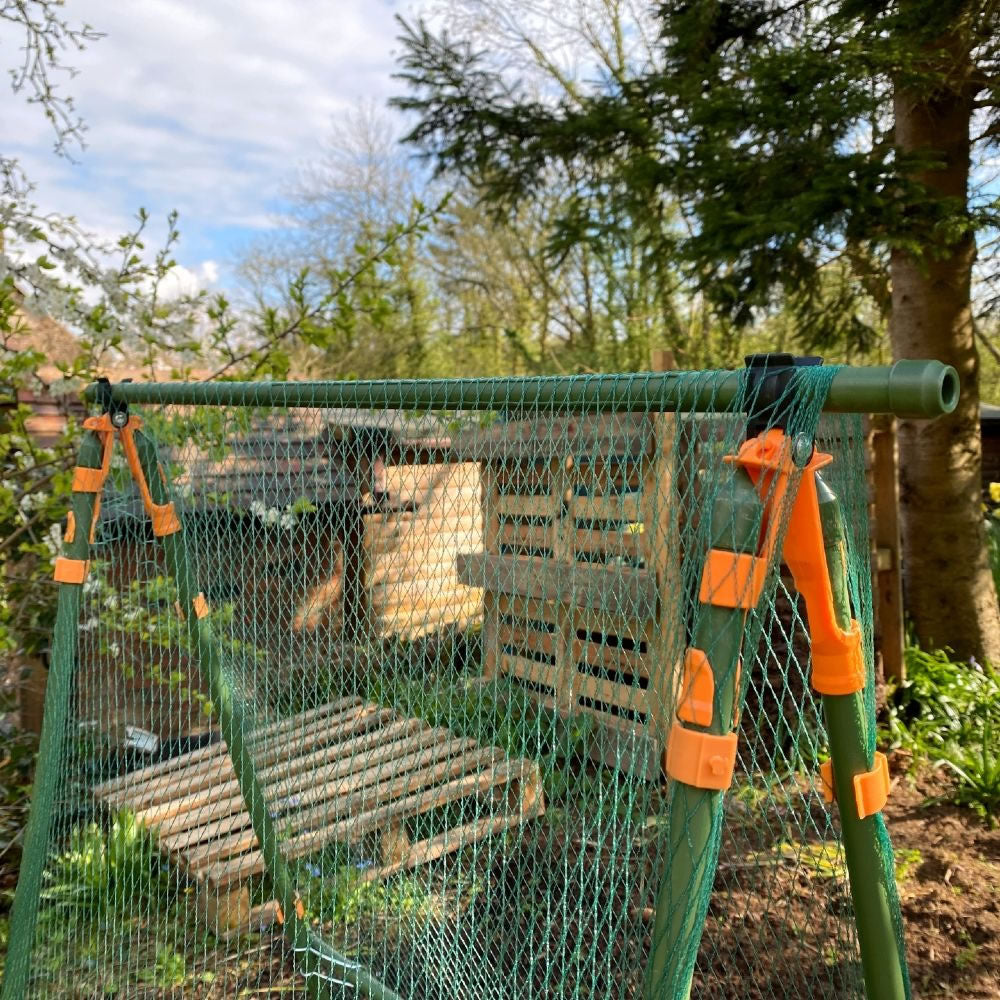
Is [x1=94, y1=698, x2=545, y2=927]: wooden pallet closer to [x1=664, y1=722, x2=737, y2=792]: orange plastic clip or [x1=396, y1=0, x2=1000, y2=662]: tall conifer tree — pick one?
[x1=664, y1=722, x2=737, y2=792]: orange plastic clip

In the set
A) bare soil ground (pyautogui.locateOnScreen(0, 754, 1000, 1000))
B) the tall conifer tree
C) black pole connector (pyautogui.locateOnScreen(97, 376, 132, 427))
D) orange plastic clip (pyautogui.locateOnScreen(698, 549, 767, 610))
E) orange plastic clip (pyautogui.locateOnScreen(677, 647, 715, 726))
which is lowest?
bare soil ground (pyautogui.locateOnScreen(0, 754, 1000, 1000))

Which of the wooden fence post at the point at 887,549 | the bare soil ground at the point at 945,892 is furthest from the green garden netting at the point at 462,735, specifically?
the wooden fence post at the point at 887,549

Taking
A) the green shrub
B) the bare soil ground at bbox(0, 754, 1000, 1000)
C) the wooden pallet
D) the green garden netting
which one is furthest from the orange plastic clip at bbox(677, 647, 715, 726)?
the green shrub

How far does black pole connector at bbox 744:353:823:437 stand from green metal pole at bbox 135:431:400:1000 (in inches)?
65.4

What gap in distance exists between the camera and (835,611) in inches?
46.1

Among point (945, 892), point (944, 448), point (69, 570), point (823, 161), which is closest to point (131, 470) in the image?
point (69, 570)

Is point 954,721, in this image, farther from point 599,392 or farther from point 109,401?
point 109,401

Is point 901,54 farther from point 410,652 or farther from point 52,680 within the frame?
point 52,680

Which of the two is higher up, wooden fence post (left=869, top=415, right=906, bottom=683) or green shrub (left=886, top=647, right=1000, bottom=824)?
wooden fence post (left=869, top=415, right=906, bottom=683)

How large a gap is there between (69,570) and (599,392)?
165cm

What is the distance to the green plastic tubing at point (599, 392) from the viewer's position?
0.99m

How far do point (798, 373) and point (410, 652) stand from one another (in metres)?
1.02

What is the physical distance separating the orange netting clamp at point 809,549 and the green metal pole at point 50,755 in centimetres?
186

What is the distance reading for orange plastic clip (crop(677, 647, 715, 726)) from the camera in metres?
1.04
